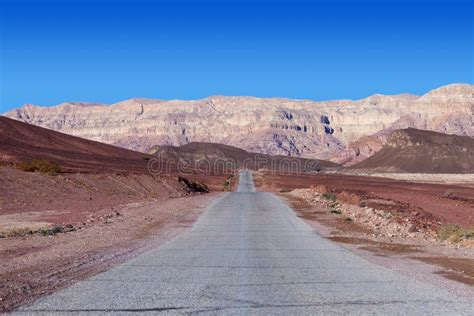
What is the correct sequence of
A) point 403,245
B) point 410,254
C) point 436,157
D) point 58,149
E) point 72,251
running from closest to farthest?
1. point 72,251
2. point 410,254
3. point 403,245
4. point 58,149
5. point 436,157

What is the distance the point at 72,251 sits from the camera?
1557 centimetres

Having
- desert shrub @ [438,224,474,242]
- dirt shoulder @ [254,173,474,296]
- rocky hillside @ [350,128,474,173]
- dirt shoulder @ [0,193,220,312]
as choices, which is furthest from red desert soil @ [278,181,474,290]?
rocky hillside @ [350,128,474,173]

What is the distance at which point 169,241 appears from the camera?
1838 cm

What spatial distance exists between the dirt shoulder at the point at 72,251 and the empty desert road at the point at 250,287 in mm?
556

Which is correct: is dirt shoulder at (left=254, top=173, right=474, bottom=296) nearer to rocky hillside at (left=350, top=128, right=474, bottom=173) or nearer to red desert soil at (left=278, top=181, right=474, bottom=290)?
red desert soil at (left=278, top=181, right=474, bottom=290)

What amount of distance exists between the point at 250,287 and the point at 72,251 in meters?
6.79

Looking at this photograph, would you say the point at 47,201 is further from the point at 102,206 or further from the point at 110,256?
the point at 110,256

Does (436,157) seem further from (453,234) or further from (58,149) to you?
(453,234)

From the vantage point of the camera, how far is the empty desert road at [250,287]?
8.84 meters

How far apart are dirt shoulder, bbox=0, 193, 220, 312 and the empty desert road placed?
556mm

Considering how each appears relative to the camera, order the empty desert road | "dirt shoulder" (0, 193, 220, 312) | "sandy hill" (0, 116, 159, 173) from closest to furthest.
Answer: the empty desert road → "dirt shoulder" (0, 193, 220, 312) → "sandy hill" (0, 116, 159, 173)

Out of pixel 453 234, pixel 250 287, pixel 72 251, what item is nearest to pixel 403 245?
pixel 453 234

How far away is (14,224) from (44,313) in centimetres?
1710

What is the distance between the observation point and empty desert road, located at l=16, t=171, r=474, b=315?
348 inches
